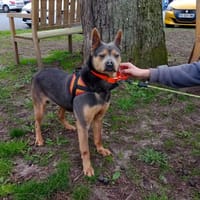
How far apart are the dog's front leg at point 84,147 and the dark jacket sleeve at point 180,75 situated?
2.75 ft

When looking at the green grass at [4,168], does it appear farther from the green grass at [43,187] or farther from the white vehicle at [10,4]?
the white vehicle at [10,4]

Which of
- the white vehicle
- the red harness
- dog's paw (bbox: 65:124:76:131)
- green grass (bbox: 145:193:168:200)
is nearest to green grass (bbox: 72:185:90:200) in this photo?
green grass (bbox: 145:193:168:200)

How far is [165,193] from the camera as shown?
2.95 meters

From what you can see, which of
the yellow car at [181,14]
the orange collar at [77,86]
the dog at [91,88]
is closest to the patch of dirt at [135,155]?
the dog at [91,88]

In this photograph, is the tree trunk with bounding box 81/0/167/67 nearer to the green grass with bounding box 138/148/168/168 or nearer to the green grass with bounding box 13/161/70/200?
the green grass with bounding box 138/148/168/168

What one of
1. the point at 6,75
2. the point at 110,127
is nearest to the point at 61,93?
the point at 110,127

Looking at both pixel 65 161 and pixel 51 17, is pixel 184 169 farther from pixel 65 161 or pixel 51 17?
pixel 51 17

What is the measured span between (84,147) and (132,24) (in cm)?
246

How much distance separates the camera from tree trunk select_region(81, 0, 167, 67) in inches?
185

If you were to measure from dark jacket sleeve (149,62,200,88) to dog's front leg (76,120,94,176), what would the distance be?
2.75 ft

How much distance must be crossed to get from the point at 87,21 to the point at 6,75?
82.5 inches

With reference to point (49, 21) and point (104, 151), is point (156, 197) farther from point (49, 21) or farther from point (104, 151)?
point (49, 21)

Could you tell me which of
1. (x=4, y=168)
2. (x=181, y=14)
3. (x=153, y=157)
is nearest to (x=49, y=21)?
(x=4, y=168)

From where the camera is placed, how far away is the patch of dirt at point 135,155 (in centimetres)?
300
